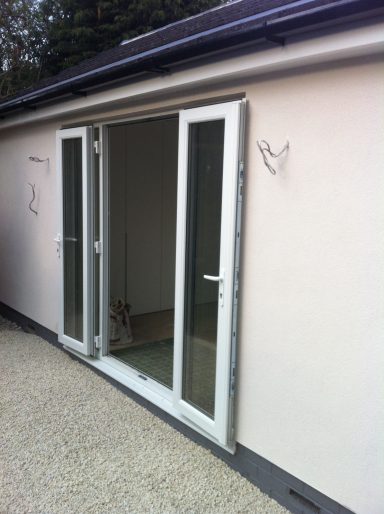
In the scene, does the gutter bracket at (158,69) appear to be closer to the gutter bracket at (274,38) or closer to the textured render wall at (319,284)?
the textured render wall at (319,284)

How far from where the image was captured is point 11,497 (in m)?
2.88

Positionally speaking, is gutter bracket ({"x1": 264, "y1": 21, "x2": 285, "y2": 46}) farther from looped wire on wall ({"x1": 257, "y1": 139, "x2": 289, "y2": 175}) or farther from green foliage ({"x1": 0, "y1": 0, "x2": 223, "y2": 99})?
green foliage ({"x1": 0, "y1": 0, "x2": 223, "y2": 99})

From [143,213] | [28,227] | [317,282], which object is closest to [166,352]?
[143,213]

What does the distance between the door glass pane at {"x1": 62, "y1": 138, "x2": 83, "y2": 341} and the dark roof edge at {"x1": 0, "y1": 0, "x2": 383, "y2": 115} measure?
64 centimetres

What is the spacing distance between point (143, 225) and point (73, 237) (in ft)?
Result: 5.27

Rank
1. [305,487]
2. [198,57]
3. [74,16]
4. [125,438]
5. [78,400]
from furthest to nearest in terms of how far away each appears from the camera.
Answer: [74,16]
[78,400]
[125,438]
[198,57]
[305,487]

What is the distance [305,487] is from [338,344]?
0.88m

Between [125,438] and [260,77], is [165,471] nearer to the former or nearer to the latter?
[125,438]

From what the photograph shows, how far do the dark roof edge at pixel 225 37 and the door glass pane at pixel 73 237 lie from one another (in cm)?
64

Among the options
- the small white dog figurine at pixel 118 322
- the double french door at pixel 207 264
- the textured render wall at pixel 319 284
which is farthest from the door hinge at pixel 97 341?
the textured render wall at pixel 319 284

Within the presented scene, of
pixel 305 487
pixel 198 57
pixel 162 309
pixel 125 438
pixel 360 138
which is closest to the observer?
pixel 360 138

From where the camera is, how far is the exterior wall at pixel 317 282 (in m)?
2.36

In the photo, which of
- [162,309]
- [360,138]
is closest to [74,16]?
[162,309]

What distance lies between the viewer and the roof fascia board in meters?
2.21
